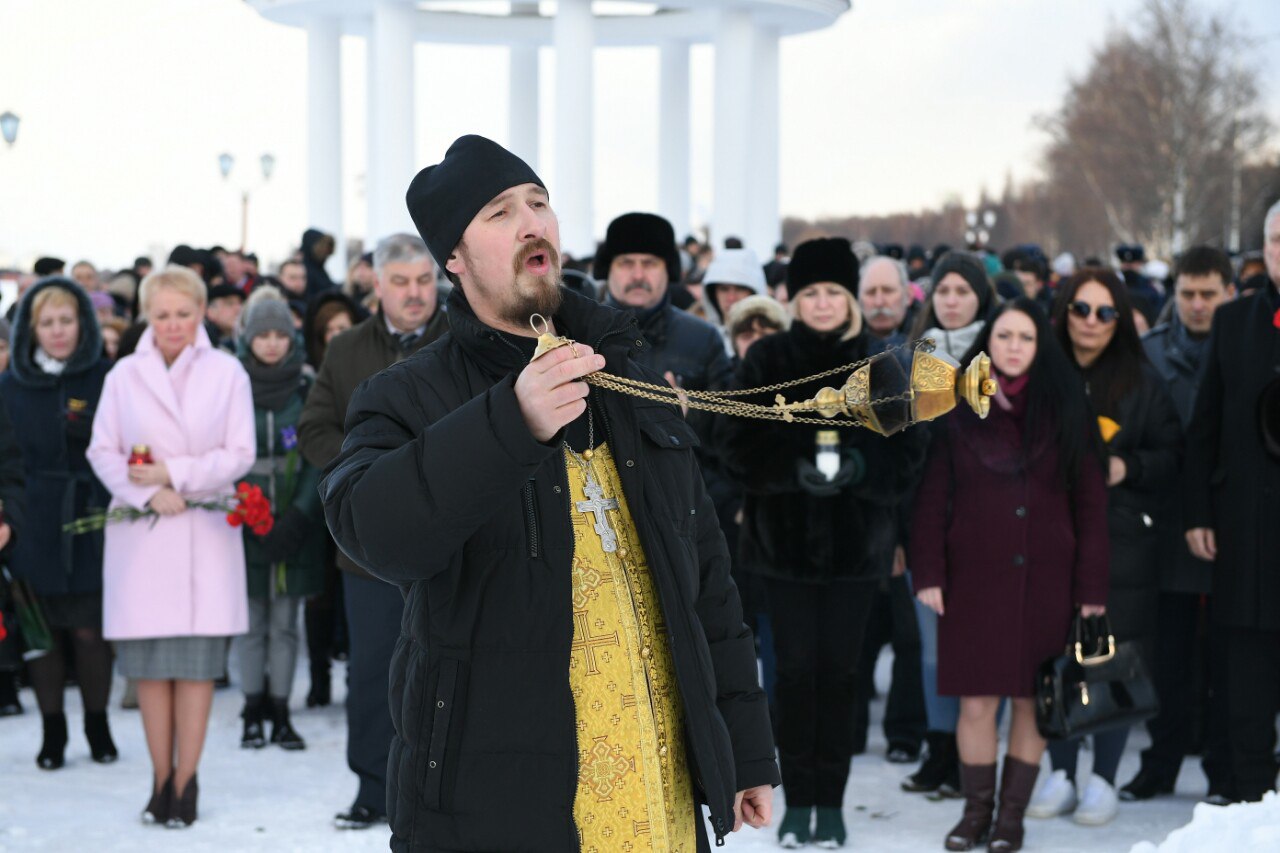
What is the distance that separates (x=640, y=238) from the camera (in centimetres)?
710

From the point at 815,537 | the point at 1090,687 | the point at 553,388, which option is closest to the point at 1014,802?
the point at 1090,687

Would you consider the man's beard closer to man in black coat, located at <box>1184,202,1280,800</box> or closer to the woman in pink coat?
the woman in pink coat

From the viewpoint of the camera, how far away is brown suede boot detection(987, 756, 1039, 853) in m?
5.92

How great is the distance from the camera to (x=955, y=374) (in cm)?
304

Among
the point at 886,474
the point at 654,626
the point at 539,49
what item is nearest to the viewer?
the point at 654,626

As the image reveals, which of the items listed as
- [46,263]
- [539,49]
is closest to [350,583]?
[46,263]

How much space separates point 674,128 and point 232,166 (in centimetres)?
898

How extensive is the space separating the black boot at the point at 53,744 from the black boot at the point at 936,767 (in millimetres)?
3774

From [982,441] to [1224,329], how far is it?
121 cm

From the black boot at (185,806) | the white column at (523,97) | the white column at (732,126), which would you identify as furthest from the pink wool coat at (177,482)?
the white column at (523,97)

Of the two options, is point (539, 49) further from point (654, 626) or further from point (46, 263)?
point (654, 626)

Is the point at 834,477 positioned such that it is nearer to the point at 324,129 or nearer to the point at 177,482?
the point at 177,482

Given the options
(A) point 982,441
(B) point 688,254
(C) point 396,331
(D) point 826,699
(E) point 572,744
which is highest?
(B) point 688,254

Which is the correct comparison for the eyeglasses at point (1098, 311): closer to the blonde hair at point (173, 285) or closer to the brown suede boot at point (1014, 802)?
the brown suede boot at point (1014, 802)
